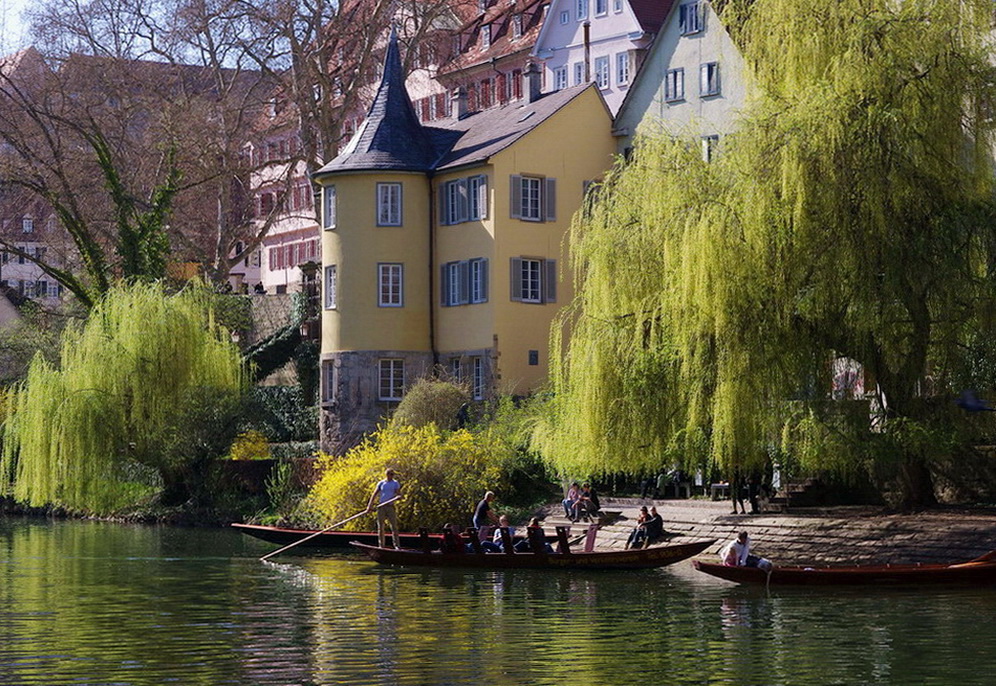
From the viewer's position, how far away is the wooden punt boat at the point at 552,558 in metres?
33.6

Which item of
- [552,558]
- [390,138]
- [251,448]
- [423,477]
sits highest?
[390,138]

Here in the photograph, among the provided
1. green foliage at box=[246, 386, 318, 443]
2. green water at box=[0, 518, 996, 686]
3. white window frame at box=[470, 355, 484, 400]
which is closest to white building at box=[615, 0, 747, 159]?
white window frame at box=[470, 355, 484, 400]

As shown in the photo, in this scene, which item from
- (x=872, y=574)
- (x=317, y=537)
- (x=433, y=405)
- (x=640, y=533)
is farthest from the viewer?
(x=433, y=405)

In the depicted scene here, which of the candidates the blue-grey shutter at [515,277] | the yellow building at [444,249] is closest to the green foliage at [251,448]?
the yellow building at [444,249]

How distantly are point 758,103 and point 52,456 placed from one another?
2363 cm

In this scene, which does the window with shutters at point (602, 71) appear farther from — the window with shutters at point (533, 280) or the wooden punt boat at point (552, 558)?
the wooden punt boat at point (552, 558)

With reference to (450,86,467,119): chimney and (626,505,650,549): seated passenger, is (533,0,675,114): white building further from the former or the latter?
(626,505,650,549): seated passenger

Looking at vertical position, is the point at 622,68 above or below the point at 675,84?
above

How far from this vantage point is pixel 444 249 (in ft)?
184

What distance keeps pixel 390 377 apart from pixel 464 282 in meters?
3.71

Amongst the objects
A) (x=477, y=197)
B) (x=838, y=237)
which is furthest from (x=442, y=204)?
(x=838, y=237)

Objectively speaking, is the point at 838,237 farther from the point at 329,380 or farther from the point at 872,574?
the point at 329,380

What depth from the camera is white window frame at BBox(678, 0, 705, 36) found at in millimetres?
56359

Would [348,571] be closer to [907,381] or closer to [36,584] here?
[36,584]
